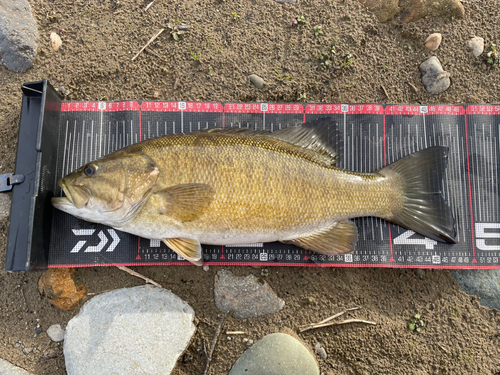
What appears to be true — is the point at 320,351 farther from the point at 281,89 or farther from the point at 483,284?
the point at 281,89

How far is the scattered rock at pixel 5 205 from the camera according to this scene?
2.93 metres

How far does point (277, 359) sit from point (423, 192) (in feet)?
6.49

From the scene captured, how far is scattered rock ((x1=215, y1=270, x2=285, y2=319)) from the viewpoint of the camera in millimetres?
2889

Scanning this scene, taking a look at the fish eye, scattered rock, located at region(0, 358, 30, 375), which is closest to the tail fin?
the fish eye

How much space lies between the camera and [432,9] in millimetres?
3178

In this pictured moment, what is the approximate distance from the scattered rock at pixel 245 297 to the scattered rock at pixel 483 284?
1760 mm

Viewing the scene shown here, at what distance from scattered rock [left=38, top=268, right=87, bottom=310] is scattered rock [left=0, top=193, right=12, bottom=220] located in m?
0.66

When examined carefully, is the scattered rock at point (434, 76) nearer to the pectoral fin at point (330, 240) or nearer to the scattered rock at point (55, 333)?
the pectoral fin at point (330, 240)

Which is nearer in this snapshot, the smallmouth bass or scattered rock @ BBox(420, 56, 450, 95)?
the smallmouth bass

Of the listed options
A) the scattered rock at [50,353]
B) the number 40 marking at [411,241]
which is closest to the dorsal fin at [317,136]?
the number 40 marking at [411,241]

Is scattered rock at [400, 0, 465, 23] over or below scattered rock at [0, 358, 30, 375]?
over

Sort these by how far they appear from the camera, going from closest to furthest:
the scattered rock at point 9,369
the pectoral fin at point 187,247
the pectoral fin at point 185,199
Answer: the pectoral fin at point 185,199 → the pectoral fin at point 187,247 → the scattered rock at point 9,369

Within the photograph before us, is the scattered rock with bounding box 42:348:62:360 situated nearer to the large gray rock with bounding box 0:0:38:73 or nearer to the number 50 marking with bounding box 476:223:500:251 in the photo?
the large gray rock with bounding box 0:0:38:73

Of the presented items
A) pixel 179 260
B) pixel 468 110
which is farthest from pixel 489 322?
pixel 179 260
